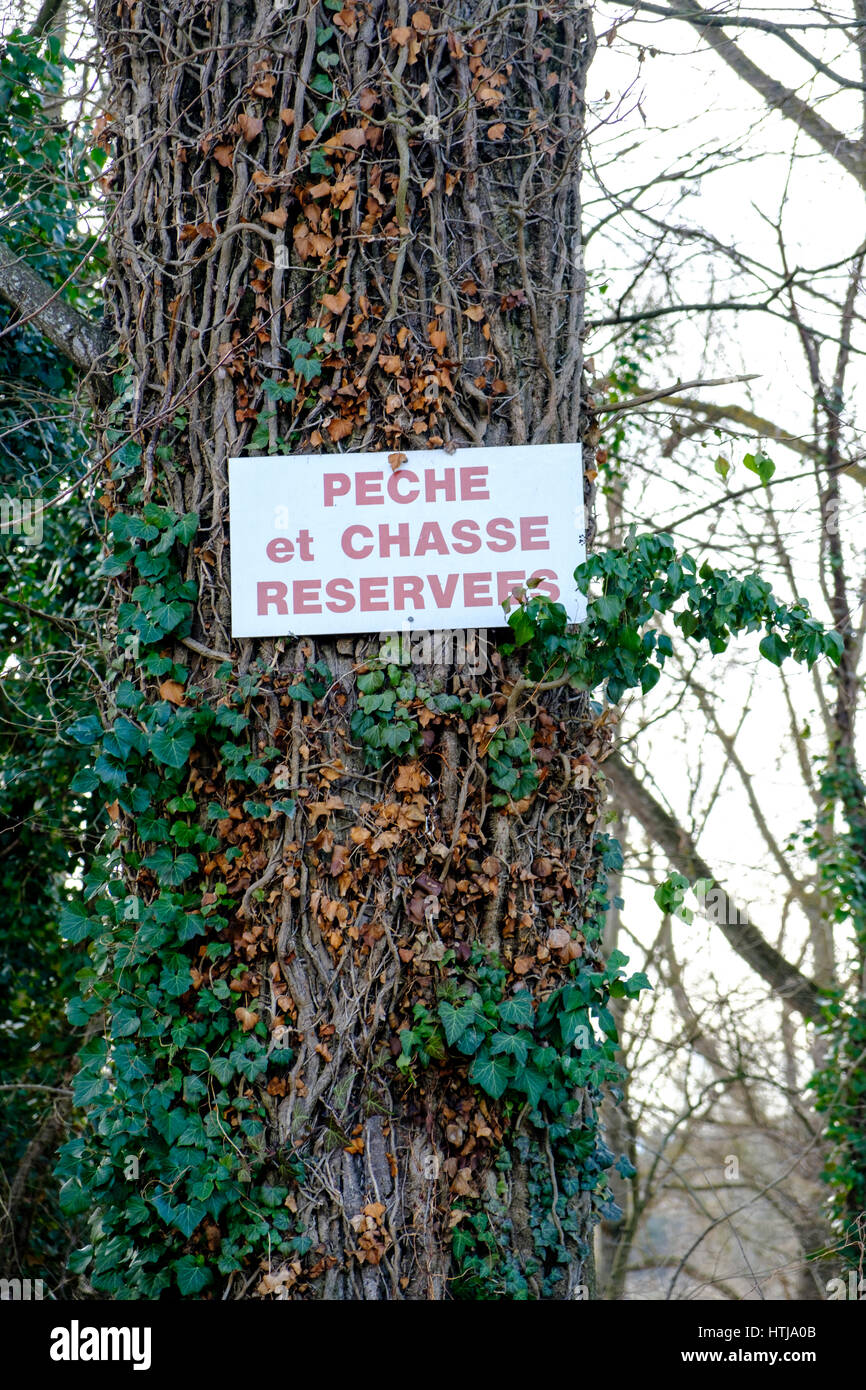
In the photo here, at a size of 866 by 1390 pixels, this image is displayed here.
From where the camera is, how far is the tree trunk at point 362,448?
296cm

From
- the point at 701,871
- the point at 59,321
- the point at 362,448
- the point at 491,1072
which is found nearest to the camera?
the point at 491,1072

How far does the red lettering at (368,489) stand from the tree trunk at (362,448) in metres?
0.10

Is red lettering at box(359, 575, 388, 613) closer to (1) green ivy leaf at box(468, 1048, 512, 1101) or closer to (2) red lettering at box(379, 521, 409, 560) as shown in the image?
(2) red lettering at box(379, 521, 409, 560)

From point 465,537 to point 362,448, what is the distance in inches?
14.8

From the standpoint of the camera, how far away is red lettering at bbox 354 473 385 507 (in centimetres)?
319

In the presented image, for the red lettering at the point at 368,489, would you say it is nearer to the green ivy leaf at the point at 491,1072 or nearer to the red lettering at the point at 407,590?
the red lettering at the point at 407,590

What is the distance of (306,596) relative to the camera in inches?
124

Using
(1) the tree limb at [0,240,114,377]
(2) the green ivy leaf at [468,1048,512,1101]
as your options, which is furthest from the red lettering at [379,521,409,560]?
(2) the green ivy leaf at [468,1048,512,1101]

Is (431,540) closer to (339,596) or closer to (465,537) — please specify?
(465,537)

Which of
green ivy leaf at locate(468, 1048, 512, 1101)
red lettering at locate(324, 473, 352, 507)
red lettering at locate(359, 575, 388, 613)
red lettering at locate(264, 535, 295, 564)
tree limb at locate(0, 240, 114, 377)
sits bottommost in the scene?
green ivy leaf at locate(468, 1048, 512, 1101)

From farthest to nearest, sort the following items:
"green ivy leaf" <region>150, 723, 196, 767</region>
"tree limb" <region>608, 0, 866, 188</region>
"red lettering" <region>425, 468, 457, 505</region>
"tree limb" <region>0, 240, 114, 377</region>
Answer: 1. "tree limb" <region>608, 0, 866, 188</region>
2. "tree limb" <region>0, 240, 114, 377</region>
3. "red lettering" <region>425, 468, 457, 505</region>
4. "green ivy leaf" <region>150, 723, 196, 767</region>

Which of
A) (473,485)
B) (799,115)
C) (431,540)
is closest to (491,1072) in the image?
(431,540)

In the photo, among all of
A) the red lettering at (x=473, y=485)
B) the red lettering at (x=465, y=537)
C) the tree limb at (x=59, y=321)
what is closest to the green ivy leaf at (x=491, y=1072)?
the red lettering at (x=465, y=537)

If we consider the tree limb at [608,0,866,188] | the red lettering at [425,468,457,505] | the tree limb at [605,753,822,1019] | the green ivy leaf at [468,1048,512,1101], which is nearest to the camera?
the green ivy leaf at [468,1048,512,1101]
